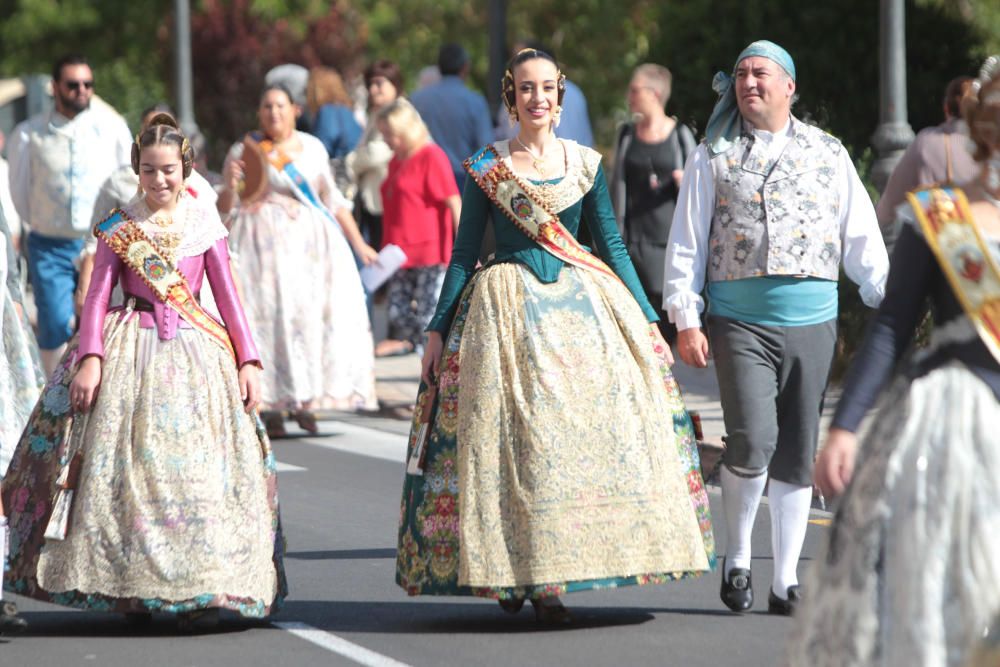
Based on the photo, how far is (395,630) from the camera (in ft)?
24.0

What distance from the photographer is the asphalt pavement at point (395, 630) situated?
6.83 meters

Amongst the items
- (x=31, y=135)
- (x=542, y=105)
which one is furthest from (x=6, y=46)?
(x=542, y=105)

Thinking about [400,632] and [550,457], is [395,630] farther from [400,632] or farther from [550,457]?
[550,457]

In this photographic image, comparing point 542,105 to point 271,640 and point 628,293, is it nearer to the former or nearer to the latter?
point 628,293

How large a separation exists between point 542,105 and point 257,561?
5.81 feet

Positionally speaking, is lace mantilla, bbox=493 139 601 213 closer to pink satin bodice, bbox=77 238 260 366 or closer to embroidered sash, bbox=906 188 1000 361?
pink satin bodice, bbox=77 238 260 366

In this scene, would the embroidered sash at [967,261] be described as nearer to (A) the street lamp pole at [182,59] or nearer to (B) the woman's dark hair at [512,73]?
(B) the woman's dark hair at [512,73]

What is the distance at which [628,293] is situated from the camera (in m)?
7.38

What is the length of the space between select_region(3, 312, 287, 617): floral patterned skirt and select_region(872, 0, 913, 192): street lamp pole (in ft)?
21.7

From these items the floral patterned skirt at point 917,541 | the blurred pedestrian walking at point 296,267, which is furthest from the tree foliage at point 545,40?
the floral patterned skirt at point 917,541

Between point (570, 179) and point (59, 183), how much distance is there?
257 inches

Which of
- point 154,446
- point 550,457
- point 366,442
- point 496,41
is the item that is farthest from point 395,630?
point 496,41

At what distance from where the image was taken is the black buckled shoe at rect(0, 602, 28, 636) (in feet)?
23.9

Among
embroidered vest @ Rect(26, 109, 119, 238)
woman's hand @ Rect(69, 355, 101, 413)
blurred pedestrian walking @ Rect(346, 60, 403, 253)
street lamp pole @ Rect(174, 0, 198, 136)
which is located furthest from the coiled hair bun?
street lamp pole @ Rect(174, 0, 198, 136)
